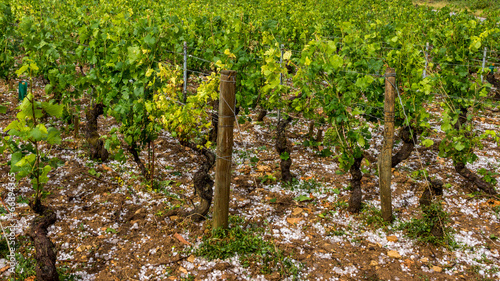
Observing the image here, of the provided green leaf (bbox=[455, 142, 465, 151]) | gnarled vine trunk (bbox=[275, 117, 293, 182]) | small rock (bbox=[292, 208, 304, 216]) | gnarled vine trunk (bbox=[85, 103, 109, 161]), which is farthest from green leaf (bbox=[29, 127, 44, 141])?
green leaf (bbox=[455, 142, 465, 151])

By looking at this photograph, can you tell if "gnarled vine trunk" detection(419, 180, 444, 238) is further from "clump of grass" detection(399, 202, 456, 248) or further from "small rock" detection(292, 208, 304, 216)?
"small rock" detection(292, 208, 304, 216)

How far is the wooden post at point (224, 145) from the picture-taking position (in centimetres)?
356

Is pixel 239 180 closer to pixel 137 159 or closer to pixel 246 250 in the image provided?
pixel 137 159

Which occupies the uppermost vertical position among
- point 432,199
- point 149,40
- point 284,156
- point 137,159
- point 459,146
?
point 149,40

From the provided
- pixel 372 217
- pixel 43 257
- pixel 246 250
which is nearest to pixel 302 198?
pixel 372 217

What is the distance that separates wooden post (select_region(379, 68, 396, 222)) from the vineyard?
12mm

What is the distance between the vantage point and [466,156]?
4738 millimetres

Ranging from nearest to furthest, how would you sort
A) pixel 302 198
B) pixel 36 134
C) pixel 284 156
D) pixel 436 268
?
pixel 36 134
pixel 436 268
pixel 302 198
pixel 284 156

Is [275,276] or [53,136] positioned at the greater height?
[53,136]

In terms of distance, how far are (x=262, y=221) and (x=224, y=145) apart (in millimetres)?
1067

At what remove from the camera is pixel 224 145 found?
367cm

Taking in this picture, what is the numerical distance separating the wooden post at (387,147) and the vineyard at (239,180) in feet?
0.04

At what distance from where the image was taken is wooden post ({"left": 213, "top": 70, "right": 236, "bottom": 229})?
3564 millimetres

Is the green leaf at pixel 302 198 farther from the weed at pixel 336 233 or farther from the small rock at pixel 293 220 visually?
the weed at pixel 336 233
